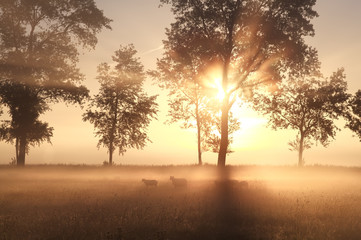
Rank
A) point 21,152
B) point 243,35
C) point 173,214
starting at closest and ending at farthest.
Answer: point 173,214 → point 243,35 → point 21,152

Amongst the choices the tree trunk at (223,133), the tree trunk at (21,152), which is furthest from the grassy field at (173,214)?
the tree trunk at (21,152)

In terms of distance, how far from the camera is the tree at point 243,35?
25109 millimetres

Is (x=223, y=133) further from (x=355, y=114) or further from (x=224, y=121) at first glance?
(x=355, y=114)

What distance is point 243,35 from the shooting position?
25.7 meters

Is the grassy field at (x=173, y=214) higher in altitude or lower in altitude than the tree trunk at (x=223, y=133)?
lower

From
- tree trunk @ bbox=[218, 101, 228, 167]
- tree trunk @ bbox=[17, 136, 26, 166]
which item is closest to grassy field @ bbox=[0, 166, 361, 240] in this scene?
tree trunk @ bbox=[218, 101, 228, 167]

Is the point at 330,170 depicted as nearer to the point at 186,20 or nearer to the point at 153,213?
the point at 186,20

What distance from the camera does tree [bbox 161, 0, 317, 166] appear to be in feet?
82.4

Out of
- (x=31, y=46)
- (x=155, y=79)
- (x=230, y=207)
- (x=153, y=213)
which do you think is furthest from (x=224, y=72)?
(x=31, y=46)

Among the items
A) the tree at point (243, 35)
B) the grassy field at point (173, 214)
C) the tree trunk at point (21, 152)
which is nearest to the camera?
the grassy field at point (173, 214)

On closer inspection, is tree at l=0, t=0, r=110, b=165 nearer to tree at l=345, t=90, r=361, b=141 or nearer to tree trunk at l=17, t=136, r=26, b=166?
tree trunk at l=17, t=136, r=26, b=166

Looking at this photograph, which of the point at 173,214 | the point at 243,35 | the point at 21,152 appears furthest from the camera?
the point at 21,152

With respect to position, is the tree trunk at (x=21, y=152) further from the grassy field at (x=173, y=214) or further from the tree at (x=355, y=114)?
the tree at (x=355, y=114)

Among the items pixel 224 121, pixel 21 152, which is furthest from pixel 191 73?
pixel 21 152
